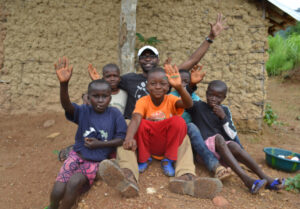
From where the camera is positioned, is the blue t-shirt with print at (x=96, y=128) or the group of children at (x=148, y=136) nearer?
the group of children at (x=148, y=136)

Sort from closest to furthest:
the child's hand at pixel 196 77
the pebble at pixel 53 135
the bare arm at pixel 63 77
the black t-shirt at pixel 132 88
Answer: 1. the bare arm at pixel 63 77
2. the child's hand at pixel 196 77
3. the black t-shirt at pixel 132 88
4. the pebble at pixel 53 135

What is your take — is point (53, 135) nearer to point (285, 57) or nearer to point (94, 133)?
point (94, 133)

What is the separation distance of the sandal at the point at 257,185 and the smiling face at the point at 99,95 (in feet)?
5.08

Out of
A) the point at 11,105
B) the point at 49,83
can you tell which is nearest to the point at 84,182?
the point at 49,83

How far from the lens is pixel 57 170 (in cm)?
327

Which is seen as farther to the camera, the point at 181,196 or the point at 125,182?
the point at 181,196

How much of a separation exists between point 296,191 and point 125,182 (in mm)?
1782

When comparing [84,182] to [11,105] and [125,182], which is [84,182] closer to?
[125,182]

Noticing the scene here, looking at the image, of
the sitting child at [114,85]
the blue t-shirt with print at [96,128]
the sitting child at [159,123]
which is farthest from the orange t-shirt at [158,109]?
the sitting child at [114,85]

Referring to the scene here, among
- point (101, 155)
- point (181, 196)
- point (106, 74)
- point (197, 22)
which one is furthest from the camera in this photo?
point (197, 22)

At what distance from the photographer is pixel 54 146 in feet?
13.5

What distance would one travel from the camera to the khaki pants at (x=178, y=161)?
2.29 meters

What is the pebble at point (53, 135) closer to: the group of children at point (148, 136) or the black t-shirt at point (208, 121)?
the group of children at point (148, 136)

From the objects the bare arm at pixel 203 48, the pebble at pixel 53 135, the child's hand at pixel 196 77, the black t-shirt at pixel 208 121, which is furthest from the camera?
the pebble at pixel 53 135
